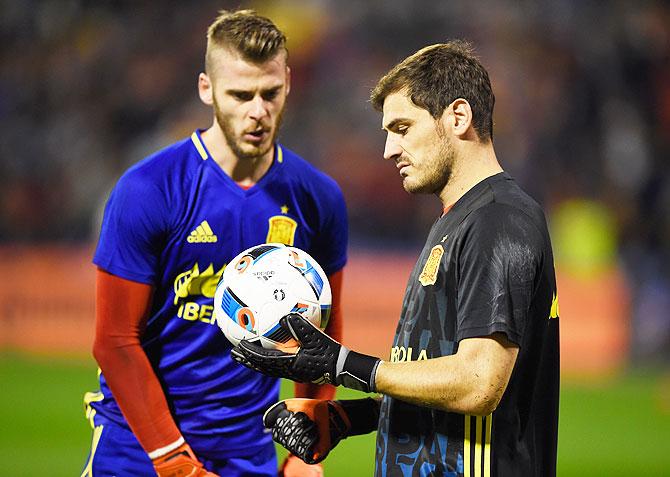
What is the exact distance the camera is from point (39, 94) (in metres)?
16.9

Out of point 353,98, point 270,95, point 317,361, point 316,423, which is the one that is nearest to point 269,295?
point 317,361

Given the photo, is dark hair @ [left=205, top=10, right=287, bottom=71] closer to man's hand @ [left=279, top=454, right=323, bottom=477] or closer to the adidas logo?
the adidas logo

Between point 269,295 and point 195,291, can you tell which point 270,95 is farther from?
point 269,295

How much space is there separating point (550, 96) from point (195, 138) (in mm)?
12536

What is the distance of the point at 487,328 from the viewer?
300 centimetres

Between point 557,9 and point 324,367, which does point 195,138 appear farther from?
point 557,9

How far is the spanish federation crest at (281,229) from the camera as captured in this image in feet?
14.1

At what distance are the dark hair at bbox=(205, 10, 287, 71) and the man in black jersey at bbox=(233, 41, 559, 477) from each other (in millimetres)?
950

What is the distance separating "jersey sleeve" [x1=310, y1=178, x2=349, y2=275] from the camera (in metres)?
4.50

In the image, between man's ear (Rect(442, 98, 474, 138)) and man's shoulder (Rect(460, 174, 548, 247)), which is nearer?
man's shoulder (Rect(460, 174, 548, 247))

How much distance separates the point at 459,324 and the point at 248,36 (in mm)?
1831

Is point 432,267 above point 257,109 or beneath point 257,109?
beneath

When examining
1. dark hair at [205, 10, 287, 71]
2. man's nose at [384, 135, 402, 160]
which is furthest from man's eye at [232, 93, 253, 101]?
man's nose at [384, 135, 402, 160]

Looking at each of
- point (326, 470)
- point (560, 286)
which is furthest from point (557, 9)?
point (326, 470)
